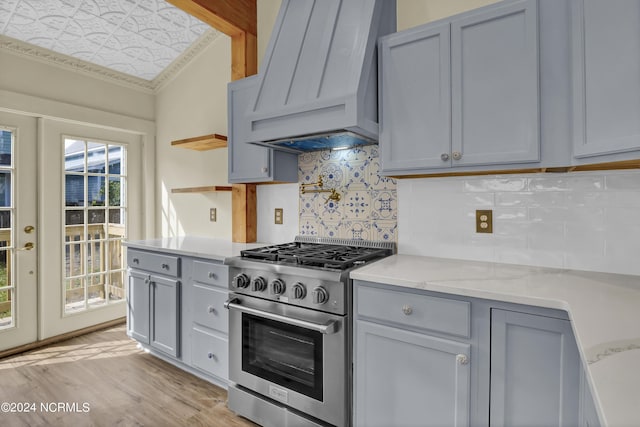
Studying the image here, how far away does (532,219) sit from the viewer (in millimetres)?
1762

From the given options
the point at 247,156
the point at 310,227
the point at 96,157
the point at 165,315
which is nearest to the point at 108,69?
the point at 96,157

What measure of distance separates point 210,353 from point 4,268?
2.04 m

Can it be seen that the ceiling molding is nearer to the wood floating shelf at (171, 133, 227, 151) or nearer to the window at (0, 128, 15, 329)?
the window at (0, 128, 15, 329)

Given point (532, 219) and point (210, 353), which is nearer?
point (532, 219)

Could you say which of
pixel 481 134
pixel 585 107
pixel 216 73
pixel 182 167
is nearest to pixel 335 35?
pixel 481 134

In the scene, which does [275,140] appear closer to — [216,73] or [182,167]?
[216,73]

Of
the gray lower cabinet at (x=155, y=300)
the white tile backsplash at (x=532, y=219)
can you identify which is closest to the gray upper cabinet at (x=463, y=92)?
the white tile backsplash at (x=532, y=219)

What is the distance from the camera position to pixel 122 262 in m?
3.62

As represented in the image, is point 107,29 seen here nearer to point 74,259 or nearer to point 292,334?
point 74,259

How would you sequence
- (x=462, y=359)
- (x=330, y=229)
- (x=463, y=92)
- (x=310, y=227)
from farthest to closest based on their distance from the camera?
(x=310, y=227) → (x=330, y=229) → (x=463, y=92) → (x=462, y=359)

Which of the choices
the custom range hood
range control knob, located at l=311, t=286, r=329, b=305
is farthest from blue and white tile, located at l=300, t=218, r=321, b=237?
range control knob, located at l=311, t=286, r=329, b=305

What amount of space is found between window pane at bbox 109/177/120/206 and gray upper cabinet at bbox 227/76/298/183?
1724 millimetres

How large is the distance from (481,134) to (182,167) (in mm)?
2927

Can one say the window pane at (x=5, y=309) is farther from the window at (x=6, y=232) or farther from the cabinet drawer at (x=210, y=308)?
the cabinet drawer at (x=210, y=308)
